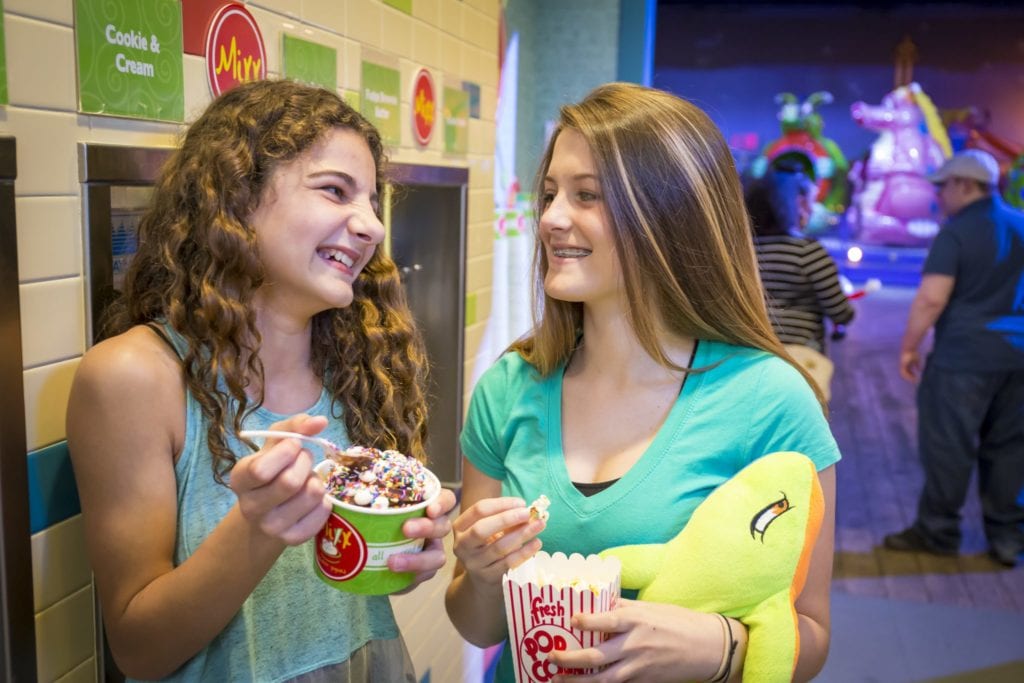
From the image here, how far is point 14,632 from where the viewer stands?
A: 1242 millimetres

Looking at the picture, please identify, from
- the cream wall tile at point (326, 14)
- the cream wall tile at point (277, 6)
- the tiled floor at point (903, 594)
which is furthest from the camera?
the tiled floor at point (903, 594)

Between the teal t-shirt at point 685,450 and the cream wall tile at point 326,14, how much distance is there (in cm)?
102

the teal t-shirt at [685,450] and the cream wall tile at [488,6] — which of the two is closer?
the teal t-shirt at [685,450]

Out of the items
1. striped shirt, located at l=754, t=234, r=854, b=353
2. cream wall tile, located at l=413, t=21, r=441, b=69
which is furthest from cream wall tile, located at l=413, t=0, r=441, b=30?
striped shirt, located at l=754, t=234, r=854, b=353

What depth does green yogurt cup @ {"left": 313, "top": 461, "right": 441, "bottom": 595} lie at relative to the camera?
45.1 inches

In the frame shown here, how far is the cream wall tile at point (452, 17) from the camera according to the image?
110 inches

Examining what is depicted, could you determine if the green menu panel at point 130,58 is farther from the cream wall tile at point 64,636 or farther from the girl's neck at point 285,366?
the cream wall tile at point 64,636

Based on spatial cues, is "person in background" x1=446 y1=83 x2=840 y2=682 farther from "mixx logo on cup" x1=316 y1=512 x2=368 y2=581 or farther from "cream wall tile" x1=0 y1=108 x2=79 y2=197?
"cream wall tile" x1=0 y1=108 x2=79 y2=197

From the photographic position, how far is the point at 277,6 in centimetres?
186

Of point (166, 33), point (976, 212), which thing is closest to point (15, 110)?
point (166, 33)

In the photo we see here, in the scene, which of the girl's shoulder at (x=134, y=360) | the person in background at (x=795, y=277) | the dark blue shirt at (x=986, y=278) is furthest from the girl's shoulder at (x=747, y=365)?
the dark blue shirt at (x=986, y=278)

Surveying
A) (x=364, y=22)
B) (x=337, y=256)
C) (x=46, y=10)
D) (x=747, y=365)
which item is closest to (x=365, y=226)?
(x=337, y=256)

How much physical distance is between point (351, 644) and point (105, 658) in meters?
0.38

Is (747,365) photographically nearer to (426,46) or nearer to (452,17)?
(426,46)
